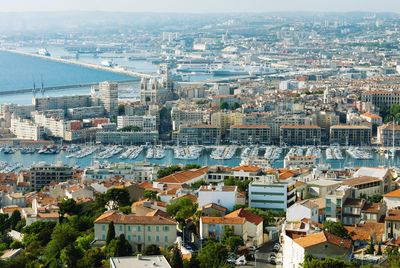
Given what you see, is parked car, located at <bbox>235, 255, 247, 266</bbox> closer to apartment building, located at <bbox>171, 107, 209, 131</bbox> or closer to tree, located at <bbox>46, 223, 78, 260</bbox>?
tree, located at <bbox>46, 223, 78, 260</bbox>

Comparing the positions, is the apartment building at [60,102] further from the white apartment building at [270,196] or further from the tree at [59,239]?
the tree at [59,239]

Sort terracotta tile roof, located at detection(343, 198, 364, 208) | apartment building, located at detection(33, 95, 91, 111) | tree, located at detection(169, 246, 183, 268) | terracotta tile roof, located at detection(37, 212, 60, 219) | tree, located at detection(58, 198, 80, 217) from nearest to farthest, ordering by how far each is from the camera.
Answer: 1. tree, located at detection(169, 246, 183, 268)
2. terracotta tile roof, located at detection(343, 198, 364, 208)
3. terracotta tile roof, located at detection(37, 212, 60, 219)
4. tree, located at detection(58, 198, 80, 217)
5. apartment building, located at detection(33, 95, 91, 111)

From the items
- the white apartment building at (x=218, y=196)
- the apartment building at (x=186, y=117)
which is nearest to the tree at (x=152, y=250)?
the white apartment building at (x=218, y=196)

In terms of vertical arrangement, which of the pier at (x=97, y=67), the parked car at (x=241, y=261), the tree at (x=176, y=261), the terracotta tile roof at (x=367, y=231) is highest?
the tree at (x=176, y=261)

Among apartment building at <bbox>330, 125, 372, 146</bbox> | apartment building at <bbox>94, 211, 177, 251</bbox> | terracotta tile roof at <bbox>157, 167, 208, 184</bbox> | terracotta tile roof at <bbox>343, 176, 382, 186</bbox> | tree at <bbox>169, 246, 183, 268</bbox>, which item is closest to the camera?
tree at <bbox>169, 246, 183, 268</bbox>

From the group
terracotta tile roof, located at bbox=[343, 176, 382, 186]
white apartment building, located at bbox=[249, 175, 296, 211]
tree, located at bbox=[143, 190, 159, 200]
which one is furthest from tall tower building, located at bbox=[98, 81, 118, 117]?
white apartment building, located at bbox=[249, 175, 296, 211]
